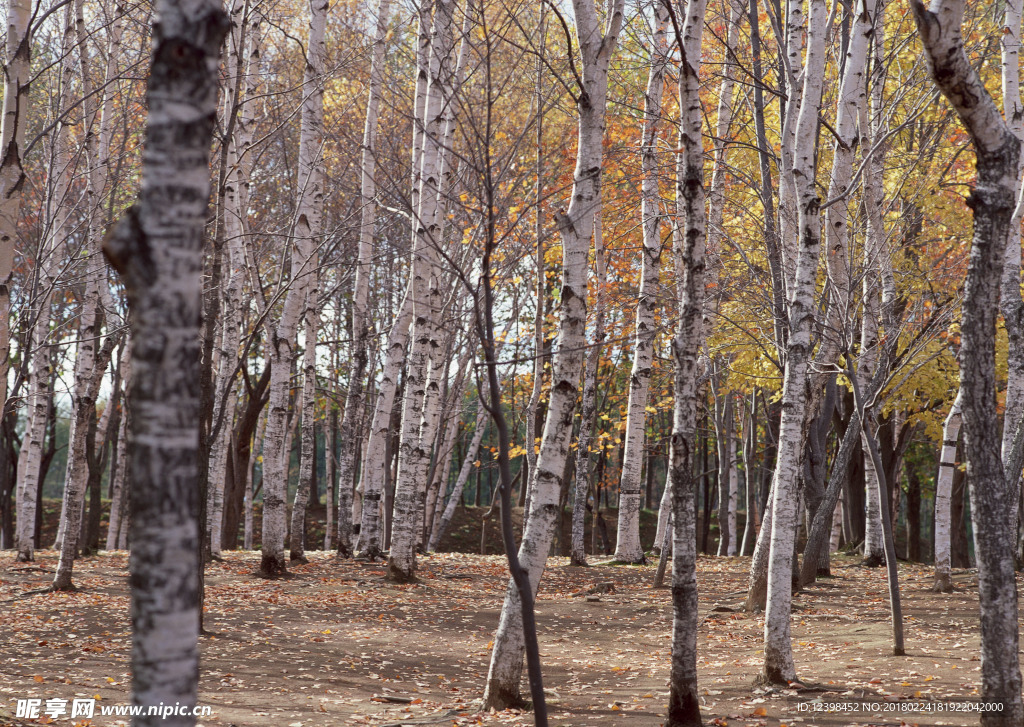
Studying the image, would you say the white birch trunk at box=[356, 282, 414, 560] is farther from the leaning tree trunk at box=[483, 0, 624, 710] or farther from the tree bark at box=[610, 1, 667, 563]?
the leaning tree trunk at box=[483, 0, 624, 710]

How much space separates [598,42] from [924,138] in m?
5.94

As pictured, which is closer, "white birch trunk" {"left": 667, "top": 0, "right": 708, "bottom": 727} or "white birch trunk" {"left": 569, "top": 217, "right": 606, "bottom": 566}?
"white birch trunk" {"left": 667, "top": 0, "right": 708, "bottom": 727}

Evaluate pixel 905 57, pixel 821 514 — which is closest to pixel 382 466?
pixel 821 514


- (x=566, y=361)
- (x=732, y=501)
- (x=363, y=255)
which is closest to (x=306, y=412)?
(x=363, y=255)

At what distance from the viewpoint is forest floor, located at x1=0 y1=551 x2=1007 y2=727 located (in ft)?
18.2

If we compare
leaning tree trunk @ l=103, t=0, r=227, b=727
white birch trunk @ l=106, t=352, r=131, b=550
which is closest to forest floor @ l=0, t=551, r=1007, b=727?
leaning tree trunk @ l=103, t=0, r=227, b=727

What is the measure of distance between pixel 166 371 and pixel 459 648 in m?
6.99

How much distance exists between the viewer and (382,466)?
12.3 meters

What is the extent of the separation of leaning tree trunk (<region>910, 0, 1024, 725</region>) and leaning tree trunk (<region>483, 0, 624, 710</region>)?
2272mm

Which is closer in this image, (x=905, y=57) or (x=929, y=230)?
(x=905, y=57)

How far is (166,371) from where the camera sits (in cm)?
200

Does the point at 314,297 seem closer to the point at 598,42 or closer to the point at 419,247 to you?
the point at 419,247

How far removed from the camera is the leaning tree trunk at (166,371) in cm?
199

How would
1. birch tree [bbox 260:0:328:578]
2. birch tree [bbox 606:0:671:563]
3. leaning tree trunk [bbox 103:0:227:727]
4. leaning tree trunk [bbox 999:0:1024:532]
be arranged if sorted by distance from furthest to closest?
birch tree [bbox 606:0:671:563]
birch tree [bbox 260:0:328:578]
leaning tree trunk [bbox 999:0:1024:532]
leaning tree trunk [bbox 103:0:227:727]
